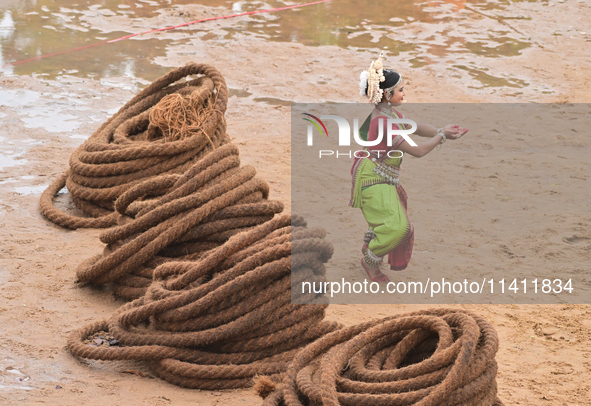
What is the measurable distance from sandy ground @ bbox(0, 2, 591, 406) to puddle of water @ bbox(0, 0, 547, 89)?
40cm

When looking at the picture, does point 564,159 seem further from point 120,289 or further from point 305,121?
point 120,289

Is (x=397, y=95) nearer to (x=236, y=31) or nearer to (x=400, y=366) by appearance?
(x=400, y=366)

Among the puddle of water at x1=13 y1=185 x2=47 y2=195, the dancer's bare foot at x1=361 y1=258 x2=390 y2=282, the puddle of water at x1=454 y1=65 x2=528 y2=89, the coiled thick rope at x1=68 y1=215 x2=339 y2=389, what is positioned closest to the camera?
the coiled thick rope at x1=68 y1=215 x2=339 y2=389

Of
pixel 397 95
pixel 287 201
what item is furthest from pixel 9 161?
pixel 397 95

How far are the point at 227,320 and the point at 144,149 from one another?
1.86 m

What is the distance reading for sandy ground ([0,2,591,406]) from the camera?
136 inches

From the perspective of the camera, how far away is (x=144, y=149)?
15.9 ft

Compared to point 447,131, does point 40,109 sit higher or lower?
lower

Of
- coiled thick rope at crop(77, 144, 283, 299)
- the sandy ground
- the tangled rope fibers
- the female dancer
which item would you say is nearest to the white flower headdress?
the female dancer

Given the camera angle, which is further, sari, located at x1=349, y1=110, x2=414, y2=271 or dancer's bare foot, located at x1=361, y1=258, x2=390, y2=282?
dancer's bare foot, located at x1=361, y1=258, x2=390, y2=282

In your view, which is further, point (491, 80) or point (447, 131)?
point (491, 80)

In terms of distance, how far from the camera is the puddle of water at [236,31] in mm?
9109

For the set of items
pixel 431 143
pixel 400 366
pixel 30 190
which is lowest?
pixel 30 190

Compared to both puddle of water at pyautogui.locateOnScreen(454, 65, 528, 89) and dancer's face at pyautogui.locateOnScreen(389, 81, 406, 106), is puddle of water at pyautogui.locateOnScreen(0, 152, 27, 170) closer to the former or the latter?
dancer's face at pyautogui.locateOnScreen(389, 81, 406, 106)
